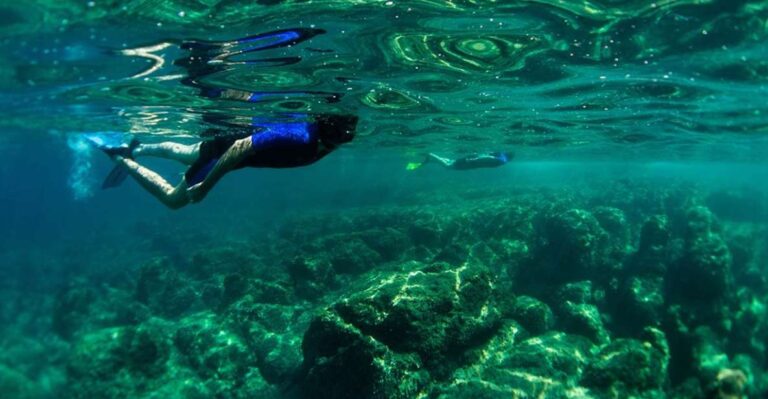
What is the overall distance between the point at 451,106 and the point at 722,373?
12856mm

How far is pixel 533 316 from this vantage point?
37.2 feet

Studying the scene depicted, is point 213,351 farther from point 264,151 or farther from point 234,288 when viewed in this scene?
point 264,151

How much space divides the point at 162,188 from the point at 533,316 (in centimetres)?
920

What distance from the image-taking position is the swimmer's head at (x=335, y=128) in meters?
4.60

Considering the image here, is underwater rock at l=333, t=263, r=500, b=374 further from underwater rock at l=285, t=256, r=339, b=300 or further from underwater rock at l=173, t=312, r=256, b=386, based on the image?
underwater rock at l=285, t=256, r=339, b=300

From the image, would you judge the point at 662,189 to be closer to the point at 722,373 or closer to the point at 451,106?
the point at 451,106

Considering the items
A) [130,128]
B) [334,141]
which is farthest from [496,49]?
[130,128]

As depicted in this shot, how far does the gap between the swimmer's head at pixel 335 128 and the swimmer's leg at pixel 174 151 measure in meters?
3.50

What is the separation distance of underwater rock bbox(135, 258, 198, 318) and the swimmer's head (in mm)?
15395

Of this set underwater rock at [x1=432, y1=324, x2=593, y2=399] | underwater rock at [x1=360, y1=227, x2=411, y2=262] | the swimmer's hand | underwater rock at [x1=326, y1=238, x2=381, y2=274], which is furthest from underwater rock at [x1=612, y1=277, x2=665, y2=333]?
the swimmer's hand

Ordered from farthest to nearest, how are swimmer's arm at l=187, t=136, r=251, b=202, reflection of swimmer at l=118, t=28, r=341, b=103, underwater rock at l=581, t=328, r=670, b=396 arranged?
1. reflection of swimmer at l=118, t=28, r=341, b=103
2. underwater rock at l=581, t=328, r=670, b=396
3. swimmer's arm at l=187, t=136, r=251, b=202

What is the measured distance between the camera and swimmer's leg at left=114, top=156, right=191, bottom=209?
6277 millimetres

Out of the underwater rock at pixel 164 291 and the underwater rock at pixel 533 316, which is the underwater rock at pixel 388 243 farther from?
the underwater rock at pixel 164 291

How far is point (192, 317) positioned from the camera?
1430 centimetres
